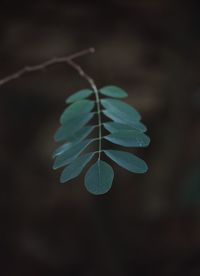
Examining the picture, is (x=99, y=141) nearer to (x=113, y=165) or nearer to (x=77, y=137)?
(x=77, y=137)

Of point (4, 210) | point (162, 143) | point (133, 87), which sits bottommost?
point (4, 210)

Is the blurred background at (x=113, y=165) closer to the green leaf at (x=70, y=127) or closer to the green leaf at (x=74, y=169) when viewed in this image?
the green leaf at (x=70, y=127)

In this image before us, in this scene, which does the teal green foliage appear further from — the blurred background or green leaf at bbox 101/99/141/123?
the blurred background

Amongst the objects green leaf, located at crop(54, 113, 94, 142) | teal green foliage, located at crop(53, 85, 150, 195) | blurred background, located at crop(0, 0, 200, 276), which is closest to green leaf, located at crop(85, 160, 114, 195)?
teal green foliage, located at crop(53, 85, 150, 195)

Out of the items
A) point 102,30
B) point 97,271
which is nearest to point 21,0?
point 102,30

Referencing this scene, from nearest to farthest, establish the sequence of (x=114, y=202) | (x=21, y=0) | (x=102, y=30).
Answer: (x=21, y=0)
(x=102, y=30)
(x=114, y=202)

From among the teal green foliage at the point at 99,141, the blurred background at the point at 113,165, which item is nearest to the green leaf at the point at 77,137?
the teal green foliage at the point at 99,141

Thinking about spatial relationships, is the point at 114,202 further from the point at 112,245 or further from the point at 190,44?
the point at 190,44
